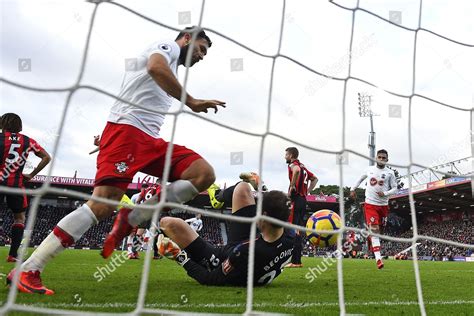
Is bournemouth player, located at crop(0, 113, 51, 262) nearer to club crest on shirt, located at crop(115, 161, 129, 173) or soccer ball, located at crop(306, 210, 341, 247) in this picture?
club crest on shirt, located at crop(115, 161, 129, 173)

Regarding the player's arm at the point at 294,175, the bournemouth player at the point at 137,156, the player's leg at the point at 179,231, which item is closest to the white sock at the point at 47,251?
the bournemouth player at the point at 137,156

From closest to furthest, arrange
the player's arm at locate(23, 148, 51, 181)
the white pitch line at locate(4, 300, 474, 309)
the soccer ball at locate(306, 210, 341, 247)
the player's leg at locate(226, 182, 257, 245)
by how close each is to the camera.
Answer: the white pitch line at locate(4, 300, 474, 309)
the player's leg at locate(226, 182, 257, 245)
the player's arm at locate(23, 148, 51, 181)
the soccer ball at locate(306, 210, 341, 247)

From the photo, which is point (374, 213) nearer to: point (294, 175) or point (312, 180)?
point (312, 180)

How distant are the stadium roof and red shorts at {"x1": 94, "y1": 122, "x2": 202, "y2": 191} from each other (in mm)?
23002

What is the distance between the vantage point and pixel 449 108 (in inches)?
130

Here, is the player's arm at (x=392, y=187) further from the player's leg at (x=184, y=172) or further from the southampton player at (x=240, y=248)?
the player's leg at (x=184, y=172)

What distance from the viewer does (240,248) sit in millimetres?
3273

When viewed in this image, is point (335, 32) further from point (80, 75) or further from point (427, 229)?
point (427, 229)

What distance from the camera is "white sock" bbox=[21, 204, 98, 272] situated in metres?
2.50

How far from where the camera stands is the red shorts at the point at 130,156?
8.50 ft

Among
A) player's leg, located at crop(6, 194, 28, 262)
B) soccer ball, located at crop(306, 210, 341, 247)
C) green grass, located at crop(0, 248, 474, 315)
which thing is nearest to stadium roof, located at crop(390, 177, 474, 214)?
soccer ball, located at crop(306, 210, 341, 247)

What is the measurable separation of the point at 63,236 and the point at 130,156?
0.60 meters

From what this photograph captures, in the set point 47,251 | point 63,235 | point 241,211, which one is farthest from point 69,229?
point 241,211

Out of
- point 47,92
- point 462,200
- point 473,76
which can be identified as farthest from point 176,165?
point 462,200
